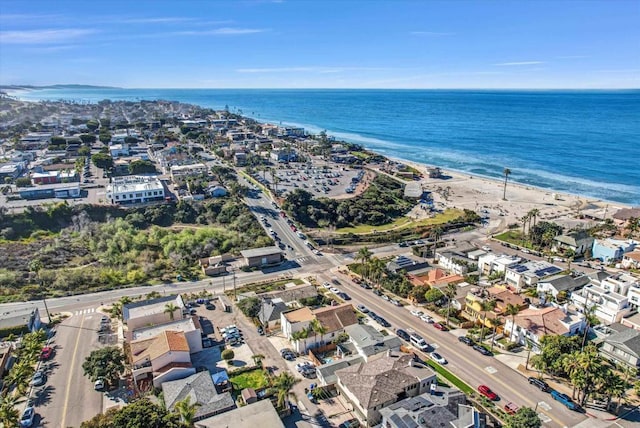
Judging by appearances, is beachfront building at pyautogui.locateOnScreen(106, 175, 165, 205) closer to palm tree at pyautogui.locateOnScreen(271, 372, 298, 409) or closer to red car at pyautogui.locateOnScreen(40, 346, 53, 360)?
red car at pyautogui.locateOnScreen(40, 346, 53, 360)

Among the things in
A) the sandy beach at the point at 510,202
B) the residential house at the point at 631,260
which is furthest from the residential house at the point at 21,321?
the residential house at the point at 631,260

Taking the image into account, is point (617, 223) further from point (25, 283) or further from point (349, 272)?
point (25, 283)

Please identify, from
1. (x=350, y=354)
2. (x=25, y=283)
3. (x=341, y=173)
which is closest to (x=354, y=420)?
(x=350, y=354)

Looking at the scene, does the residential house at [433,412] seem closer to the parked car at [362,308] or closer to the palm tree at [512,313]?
the palm tree at [512,313]

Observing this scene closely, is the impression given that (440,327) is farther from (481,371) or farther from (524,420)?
(524,420)

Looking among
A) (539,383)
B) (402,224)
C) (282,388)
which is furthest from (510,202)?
(282,388)
